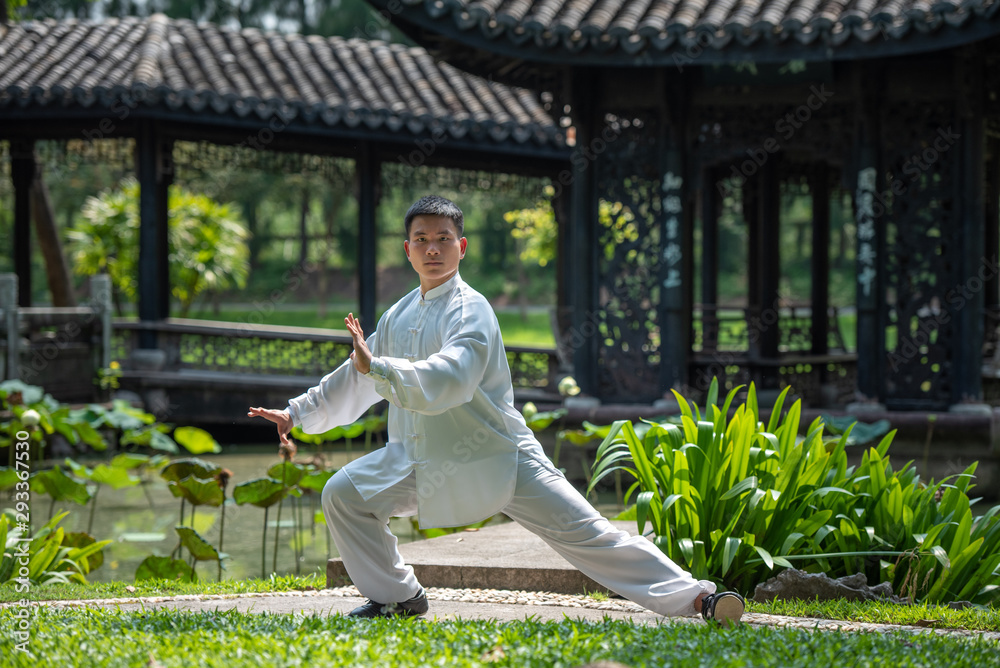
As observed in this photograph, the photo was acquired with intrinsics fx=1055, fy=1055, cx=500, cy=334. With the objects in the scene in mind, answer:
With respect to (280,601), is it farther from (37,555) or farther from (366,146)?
(366,146)

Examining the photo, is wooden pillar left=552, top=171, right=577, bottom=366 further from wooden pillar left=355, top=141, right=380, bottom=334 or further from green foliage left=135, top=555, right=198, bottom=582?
green foliage left=135, top=555, right=198, bottom=582

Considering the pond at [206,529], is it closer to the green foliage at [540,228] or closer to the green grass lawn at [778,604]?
the green grass lawn at [778,604]

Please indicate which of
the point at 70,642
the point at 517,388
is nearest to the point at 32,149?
the point at 517,388

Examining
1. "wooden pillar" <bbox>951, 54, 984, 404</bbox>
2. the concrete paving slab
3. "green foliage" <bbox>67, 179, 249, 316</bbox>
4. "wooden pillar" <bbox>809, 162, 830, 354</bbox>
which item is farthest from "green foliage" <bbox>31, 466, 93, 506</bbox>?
"green foliage" <bbox>67, 179, 249, 316</bbox>

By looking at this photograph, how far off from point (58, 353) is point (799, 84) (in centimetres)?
784

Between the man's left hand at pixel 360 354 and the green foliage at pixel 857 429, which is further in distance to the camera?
the green foliage at pixel 857 429

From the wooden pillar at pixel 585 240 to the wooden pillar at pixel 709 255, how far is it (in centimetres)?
302

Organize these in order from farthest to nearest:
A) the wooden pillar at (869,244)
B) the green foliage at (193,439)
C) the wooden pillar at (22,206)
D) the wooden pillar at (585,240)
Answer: the wooden pillar at (22,206), the wooden pillar at (585,240), the wooden pillar at (869,244), the green foliage at (193,439)

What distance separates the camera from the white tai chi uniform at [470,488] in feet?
11.4

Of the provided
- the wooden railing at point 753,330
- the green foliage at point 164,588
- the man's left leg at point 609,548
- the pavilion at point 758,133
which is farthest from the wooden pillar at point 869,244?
the man's left leg at point 609,548

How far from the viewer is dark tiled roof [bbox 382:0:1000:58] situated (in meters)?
7.65

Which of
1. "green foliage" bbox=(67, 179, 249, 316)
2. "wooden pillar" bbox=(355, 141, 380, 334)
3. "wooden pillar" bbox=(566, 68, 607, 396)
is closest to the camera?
"wooden pillar" bbox=(566, 68, 607, 396)

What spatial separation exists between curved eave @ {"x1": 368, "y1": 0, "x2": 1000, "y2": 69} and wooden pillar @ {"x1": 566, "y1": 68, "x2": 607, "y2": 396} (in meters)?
0.36

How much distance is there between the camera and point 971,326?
8.40 metres
